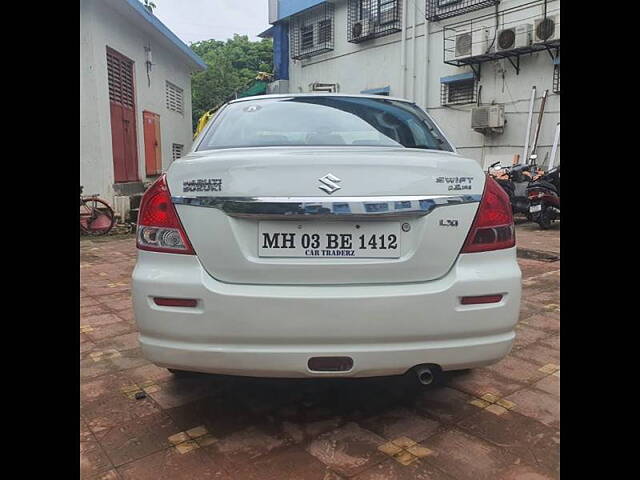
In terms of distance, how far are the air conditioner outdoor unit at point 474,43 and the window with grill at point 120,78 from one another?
25.3 feet

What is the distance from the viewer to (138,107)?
36.6 feet

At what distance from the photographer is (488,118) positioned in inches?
Result: 508

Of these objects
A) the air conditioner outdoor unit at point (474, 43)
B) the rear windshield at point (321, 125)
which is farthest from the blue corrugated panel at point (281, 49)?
the rear windshield at point (321, 125)

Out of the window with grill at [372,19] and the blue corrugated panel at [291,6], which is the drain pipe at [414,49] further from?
the blue corrugated panel at [291,6]

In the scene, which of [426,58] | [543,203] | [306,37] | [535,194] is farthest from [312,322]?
[306,37]

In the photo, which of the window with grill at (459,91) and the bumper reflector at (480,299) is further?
the window with grill at (459,91)

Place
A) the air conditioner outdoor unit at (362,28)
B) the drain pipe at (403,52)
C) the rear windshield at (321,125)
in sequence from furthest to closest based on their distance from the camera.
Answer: the air conditioner outdoor unit at (362,28)
the drain pipe at (403,52)
the rear windshield at (321,125)

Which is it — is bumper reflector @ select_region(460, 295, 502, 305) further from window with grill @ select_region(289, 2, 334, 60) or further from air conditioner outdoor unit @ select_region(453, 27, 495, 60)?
window with grill @ select_region(289, 2, 334, 60)

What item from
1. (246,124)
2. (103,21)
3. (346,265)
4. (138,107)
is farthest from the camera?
(138,107)

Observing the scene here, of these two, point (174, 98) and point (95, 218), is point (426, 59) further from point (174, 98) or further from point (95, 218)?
point (95, 218)

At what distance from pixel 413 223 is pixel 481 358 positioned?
58 cm

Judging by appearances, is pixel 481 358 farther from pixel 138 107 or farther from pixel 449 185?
pixel 138 107

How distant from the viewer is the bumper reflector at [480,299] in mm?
1972

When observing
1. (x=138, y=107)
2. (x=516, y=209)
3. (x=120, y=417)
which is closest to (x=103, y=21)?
(x=138, y=107)
